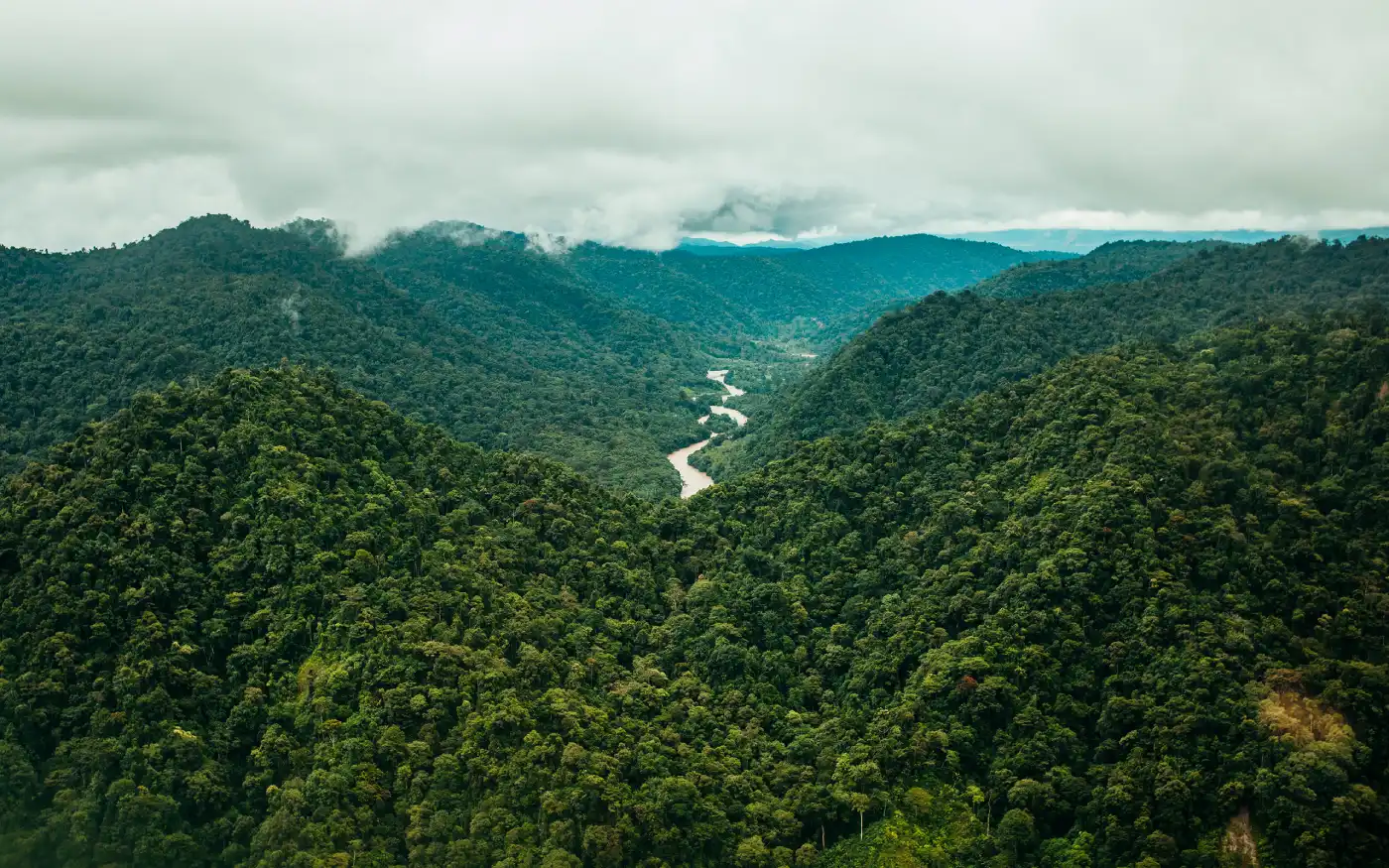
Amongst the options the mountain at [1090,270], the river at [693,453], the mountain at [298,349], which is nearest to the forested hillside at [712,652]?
the river at [693,453]

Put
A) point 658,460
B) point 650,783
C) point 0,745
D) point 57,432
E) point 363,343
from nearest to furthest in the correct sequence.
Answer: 1. point 0,745
2. point 650,783
3. point 57,432
4. point 658,460
5. point 363,343

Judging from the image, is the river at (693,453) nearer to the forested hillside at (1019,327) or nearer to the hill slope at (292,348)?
the hill slope at (292,348)

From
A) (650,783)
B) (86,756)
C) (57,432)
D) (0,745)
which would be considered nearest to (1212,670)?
(650,783)

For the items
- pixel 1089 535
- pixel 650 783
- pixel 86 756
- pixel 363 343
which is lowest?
pixel 650 783

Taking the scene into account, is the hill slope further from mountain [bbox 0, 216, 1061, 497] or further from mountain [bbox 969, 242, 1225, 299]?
mountain [bbox 969, 242, 1225, 299]

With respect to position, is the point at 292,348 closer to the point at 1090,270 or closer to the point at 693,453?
the point at 693,453

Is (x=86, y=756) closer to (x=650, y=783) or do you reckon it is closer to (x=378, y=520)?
(x=378, y=520)

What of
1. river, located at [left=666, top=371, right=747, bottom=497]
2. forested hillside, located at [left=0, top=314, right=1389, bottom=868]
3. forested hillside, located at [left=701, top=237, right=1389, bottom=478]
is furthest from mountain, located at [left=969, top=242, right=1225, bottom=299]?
forested hillside, located at [left=0, top=314, right=1389, bottom=868]
